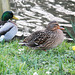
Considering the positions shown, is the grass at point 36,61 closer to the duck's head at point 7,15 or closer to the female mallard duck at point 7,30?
the female mallard duck at point 7,30

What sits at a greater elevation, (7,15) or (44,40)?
(7,15)

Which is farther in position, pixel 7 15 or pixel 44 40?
pixel 7 15

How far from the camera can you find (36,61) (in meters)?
4.09

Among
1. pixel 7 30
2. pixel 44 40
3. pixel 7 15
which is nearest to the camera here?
pixel 44 40

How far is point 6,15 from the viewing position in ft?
21.1

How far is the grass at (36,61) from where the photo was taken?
369cm

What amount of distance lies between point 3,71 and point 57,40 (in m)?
1.74

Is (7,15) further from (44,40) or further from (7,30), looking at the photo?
(44,40)

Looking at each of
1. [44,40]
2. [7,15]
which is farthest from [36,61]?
[7,15]

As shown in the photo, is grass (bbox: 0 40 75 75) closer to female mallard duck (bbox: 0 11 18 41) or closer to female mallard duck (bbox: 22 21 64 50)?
female mallard duck (bbox: 22 21 64 50)

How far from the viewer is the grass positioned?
3.69 metres

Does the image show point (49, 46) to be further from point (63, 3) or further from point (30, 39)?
point (63, 3)

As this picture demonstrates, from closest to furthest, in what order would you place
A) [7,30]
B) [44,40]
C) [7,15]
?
1. [44,40]
2. [7,30]
3. [7,15]

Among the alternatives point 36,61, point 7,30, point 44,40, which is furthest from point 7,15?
point 36,61
